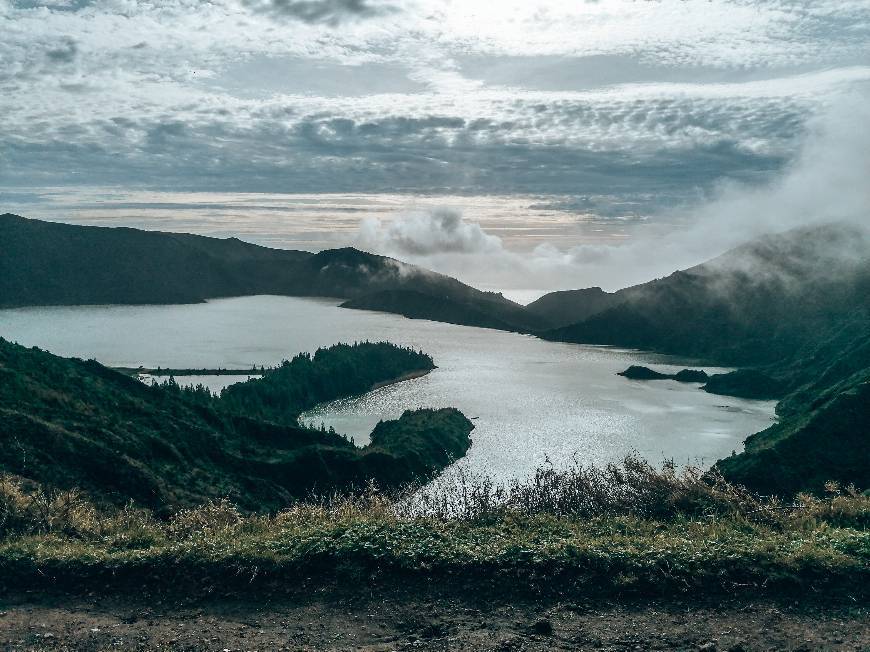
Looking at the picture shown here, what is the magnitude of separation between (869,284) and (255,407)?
157 metres

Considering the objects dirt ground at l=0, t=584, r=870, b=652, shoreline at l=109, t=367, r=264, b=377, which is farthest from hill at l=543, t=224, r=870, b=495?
shoreline at l=109, t=367, r=264, b=377

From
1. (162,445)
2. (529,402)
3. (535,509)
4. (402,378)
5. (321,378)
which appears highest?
(535,509)

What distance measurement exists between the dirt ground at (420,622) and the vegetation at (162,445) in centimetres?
1790

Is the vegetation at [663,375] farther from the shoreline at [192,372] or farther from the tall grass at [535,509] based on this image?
the tall grass at [535,509]

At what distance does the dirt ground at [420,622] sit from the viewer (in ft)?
36.1

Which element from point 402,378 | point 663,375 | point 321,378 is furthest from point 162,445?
point 663,375

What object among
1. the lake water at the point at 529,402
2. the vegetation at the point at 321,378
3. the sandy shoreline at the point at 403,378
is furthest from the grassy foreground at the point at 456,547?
the sandy shoreline at the point at 403,378

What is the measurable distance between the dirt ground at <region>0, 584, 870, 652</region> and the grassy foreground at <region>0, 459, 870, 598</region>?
0.54 m

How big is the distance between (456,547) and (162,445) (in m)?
38.5

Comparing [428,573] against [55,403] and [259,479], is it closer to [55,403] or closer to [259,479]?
[55,403]

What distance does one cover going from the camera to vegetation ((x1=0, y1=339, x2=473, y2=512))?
31875 mm

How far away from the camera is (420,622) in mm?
11680

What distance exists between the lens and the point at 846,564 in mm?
13055

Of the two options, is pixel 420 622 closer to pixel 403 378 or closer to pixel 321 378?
pixel 321 378
